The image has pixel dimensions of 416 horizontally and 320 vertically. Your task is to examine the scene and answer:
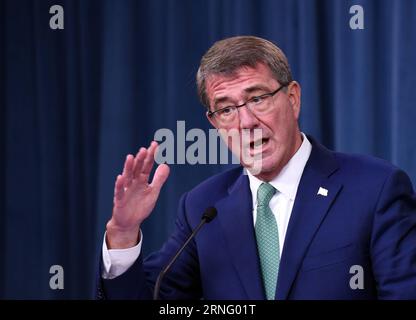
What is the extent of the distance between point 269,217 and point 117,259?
36cm

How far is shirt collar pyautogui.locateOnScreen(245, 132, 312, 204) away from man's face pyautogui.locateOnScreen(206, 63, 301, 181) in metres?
0.01

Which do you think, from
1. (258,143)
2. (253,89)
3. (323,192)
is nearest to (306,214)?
(323,192)

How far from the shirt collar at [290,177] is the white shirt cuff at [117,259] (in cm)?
33

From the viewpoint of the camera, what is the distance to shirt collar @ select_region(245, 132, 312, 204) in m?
1.62

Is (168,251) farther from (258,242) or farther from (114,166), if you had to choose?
(114,166)

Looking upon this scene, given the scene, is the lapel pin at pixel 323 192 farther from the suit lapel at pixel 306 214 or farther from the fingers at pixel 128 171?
the fingers at pixel 128 171

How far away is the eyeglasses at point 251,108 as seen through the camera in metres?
1.60

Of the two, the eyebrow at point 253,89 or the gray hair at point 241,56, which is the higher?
the gray hair at point 241,56

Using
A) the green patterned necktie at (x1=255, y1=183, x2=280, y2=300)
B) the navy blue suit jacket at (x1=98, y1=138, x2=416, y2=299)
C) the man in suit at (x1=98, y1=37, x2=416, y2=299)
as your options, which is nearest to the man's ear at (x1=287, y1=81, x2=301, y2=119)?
the man in suit at (x1=98, y1=37, x2=416, y2=299)

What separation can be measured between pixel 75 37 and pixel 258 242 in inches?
52.3

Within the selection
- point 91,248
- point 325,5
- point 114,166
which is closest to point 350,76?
point 325,5

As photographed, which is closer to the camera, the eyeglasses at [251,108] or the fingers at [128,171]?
the fingers at [128,171]

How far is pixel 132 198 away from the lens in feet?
4.57

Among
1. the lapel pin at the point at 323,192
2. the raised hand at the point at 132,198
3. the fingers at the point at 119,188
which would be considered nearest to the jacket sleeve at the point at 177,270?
the raised hand at the point at 132,198
